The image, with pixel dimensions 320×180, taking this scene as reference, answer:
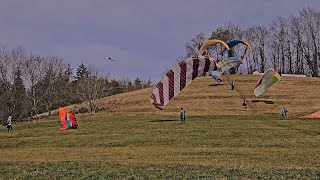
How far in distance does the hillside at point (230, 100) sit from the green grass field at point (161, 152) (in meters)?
16.6

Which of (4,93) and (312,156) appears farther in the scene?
Answer: (4,93)

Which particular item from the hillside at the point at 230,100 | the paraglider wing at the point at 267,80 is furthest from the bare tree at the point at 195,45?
the paraglider wing at the point at 267,80

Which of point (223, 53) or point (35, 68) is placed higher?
point (35, 68)

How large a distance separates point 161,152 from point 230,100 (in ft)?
139

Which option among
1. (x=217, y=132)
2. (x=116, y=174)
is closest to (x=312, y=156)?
(x=116, y=174)

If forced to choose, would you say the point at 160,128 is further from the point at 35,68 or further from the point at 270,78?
the point at 35,68

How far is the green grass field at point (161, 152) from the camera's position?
39.8 feet

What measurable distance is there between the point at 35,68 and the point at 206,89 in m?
29.2

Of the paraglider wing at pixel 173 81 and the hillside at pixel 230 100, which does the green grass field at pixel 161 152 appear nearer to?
the paraglider wing at pixel 173 81

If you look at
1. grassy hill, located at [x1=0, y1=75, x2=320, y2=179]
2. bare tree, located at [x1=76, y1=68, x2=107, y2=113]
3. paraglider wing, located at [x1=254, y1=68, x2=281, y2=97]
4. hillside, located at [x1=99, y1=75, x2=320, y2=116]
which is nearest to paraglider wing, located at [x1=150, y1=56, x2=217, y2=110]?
grassy hill, located at [x1=0, y1=75, x2=320, y2=179]

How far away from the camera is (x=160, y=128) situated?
3369 centimetres

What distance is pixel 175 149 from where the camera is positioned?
73.5ft

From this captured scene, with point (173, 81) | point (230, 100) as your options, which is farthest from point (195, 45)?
point (173, 81)

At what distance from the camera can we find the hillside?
55.0 m
